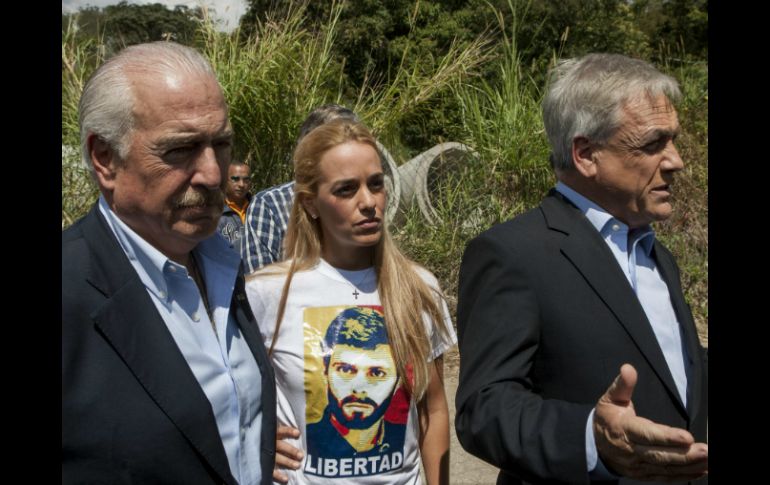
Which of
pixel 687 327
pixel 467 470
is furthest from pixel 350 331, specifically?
pixel 467 470

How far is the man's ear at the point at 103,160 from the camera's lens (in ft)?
5.42

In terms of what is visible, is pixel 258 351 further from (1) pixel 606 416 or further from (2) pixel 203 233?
(1) pixel 606 416

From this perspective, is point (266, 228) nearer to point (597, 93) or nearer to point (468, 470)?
point (597, 93)

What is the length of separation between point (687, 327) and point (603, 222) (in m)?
0.38

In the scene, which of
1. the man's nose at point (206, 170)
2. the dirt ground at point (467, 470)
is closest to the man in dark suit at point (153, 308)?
the man's nose at point (206, 170)

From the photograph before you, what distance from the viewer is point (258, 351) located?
1939mm

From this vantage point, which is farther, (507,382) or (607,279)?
(607,279)

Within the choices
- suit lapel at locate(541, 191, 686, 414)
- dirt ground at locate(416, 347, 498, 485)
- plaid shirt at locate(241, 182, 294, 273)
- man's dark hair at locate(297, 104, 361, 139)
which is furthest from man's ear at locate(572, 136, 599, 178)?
dirt ground at locate(416, 347, 498, 485)

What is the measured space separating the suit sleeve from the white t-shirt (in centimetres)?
44

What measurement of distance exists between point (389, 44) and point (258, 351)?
15.4 m

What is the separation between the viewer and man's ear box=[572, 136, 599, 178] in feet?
6.92

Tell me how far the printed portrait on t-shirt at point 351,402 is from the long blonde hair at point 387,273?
0.06 meters

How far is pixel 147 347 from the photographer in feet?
5.13
